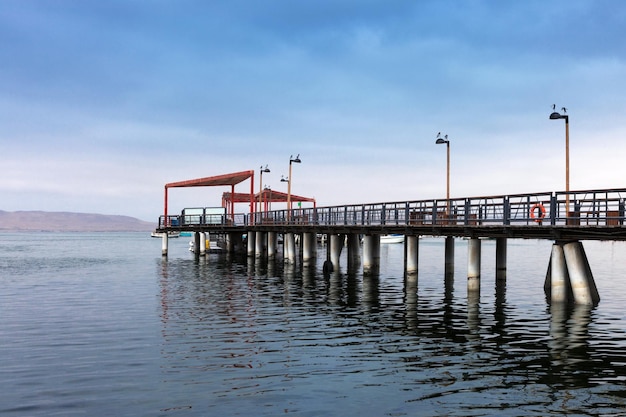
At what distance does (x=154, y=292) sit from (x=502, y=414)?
838 inches

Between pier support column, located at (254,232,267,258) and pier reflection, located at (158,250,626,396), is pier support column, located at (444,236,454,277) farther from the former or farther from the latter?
pier support column, located at (254,232,267,258)

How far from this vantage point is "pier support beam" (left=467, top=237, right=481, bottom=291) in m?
27.3

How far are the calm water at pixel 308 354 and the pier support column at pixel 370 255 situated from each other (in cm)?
728

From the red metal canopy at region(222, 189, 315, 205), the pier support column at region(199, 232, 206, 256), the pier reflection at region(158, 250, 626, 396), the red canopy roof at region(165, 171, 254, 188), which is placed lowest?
the pier reflection at region(158, 250, 626, 396)

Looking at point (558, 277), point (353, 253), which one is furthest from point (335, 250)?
point (558, 277)

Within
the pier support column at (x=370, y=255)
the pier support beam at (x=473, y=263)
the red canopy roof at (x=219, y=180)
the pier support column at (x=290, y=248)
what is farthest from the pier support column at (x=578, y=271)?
the red canopy roof at (x=219, y=180)

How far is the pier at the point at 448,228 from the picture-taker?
22.0 meters

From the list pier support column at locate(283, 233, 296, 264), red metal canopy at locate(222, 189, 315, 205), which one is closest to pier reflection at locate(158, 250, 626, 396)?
pier support column at locate(283, 233, 296, 264)

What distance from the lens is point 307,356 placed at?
14.2 metres

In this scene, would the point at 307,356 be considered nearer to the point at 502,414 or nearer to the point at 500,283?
the point at 502,414

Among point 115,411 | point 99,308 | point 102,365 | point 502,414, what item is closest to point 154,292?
point 99,308

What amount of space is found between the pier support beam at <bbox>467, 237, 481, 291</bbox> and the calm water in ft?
3.50

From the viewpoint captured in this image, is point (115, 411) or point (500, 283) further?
point (500, 283)

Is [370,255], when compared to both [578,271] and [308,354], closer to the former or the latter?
[578,271]
